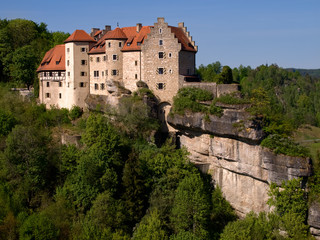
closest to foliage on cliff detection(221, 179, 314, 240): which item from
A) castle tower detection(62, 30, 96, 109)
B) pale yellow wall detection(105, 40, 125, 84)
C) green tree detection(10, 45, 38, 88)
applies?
pale yellow wall detection(105, 40, 125, 84)

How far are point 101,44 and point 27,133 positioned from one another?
14.7 metres

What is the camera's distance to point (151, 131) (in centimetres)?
4838

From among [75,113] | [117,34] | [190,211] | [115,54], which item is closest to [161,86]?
[115,54]

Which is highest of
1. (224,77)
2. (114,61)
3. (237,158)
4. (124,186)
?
(114,61)

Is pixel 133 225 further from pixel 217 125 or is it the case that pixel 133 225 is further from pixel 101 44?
pixel 101 44

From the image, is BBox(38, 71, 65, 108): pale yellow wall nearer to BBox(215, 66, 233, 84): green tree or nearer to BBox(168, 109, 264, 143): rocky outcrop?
BBox(168, 109, 264, 143): rocky outcrop

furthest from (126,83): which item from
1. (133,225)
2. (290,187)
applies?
(290,187)

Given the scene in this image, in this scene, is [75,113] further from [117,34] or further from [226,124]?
[226,124]

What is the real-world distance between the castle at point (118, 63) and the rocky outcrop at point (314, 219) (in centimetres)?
1848

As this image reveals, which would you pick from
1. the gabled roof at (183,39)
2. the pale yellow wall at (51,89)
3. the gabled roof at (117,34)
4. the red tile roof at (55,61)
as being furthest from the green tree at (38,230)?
the gabled roof at (183,39)

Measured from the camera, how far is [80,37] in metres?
52.9

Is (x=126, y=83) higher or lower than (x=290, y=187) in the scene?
higher

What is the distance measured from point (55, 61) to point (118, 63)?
958cm

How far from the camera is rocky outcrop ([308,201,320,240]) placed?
39.2 meters
